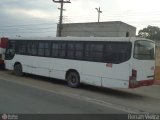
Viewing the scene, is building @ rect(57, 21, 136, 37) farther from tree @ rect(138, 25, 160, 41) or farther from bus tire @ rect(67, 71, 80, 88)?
tree @ rect(138, 25, 160, 41)

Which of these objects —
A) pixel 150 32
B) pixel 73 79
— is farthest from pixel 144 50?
pixel 150 32

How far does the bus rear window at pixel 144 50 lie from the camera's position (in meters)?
14.6

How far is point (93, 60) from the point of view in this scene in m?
16.0

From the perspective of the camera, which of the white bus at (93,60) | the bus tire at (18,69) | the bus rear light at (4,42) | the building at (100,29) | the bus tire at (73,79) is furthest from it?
the building at (100,29)

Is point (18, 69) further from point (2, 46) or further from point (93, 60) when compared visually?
point (93, 60)

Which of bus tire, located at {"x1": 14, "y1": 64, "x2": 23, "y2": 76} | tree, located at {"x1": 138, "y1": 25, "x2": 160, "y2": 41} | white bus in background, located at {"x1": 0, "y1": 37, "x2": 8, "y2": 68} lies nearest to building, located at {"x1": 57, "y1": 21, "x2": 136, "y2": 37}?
white bus in background, located at {"x1": 0, "y1": 37, "x2": 8, "y2": 68}

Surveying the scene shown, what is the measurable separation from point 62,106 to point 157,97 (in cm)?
577

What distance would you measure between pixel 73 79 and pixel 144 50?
3966 millimetres

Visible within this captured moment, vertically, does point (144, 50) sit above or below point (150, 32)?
below

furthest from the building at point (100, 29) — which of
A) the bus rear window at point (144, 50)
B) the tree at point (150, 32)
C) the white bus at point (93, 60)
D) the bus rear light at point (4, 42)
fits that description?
the tree at point (150, 32)

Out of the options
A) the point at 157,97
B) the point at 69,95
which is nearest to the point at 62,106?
the point at 69,95

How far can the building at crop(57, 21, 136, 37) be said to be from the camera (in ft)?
144

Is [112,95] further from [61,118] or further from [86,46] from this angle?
[61,118]

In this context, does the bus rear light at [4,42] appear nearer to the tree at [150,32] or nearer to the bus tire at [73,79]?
the bus tire at [73,79]
